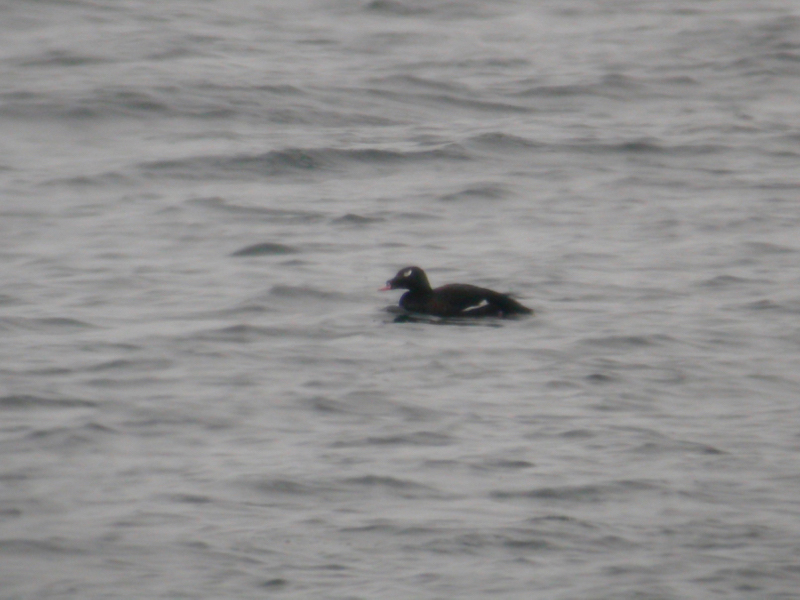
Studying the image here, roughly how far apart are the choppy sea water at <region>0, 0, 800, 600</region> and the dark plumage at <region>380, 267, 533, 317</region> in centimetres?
21

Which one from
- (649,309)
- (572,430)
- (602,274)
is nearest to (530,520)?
(572,430)

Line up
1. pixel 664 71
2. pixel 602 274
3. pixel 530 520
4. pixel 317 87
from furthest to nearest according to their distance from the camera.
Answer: pixel 664 71
pixel 317 87
pixel 602 274
pixel 530 520

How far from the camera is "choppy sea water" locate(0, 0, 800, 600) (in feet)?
24.7

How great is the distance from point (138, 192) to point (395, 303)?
13.8 feet

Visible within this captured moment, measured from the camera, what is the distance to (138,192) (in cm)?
1603

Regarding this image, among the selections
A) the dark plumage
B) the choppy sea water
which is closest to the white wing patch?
the dark plumage

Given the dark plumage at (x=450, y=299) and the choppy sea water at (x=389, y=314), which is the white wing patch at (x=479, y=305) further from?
the choppy sea water at (x=389, y=314)

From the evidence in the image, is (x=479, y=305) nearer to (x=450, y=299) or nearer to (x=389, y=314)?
(x=450, y=299)

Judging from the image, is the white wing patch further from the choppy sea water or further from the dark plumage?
the choppy sea water

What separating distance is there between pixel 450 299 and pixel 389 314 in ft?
1.59

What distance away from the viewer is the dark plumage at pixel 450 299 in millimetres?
11891

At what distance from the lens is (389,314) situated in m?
12.3

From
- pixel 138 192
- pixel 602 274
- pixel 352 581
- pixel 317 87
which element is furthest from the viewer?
pixel 317 87

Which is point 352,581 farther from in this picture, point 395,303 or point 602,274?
point 602,274
